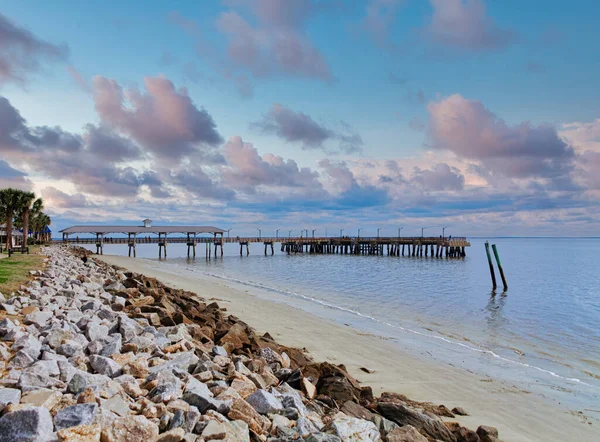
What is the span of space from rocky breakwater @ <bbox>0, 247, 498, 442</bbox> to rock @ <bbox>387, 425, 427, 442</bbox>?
1 centimetres

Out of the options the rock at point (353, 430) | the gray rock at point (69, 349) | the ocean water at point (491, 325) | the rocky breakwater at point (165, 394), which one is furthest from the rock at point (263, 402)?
the ocean water at point (491, 325)

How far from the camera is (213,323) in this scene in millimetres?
10750

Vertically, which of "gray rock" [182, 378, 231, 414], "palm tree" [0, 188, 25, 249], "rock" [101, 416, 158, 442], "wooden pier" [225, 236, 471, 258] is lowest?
"wooden pier" [225, 236, 471, 258]

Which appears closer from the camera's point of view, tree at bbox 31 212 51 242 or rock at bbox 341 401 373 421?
rock at bbox 341 401 373 421

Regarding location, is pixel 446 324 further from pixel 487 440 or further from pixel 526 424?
pixel 487 440

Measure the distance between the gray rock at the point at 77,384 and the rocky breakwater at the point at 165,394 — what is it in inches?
0.4

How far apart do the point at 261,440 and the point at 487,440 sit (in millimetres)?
3175

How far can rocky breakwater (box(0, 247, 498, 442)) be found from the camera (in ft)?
12.0

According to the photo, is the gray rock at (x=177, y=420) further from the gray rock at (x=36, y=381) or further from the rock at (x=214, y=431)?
the gray rock at (x=36, y=381)

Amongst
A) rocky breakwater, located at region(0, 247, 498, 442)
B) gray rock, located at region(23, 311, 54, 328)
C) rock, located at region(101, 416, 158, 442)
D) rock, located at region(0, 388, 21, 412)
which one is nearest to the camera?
rock, located at region(101, 416, 158, 442)

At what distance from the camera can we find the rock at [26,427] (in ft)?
10.8

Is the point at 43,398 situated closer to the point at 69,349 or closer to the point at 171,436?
the point at 171,436

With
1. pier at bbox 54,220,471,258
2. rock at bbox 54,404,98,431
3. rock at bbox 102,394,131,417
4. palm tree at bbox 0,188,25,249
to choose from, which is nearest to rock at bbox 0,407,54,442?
rock at bbox 54,404,98,431

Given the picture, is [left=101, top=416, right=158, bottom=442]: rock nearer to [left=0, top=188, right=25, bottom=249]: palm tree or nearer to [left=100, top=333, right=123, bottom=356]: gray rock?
[left=100, top=333, right=123, bottom=356]: gray rock
